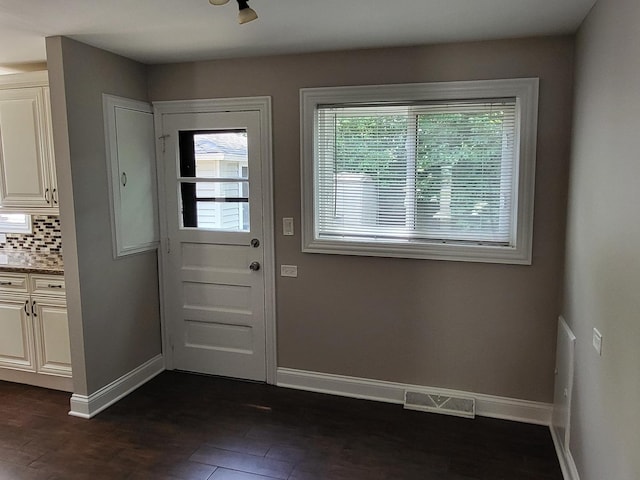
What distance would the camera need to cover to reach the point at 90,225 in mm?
3123

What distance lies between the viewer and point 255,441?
2908 mm

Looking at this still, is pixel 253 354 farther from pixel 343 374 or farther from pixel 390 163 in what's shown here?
pixel 390 163

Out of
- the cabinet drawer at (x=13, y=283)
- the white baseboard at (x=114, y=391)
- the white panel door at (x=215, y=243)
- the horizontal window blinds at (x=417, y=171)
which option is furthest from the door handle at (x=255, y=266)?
the cabinet drawer at (x=13, y=283)

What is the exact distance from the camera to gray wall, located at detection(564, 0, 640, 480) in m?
1.67

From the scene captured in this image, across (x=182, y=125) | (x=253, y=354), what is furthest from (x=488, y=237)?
(x=182, y=125)

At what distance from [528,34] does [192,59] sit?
7.44 feet

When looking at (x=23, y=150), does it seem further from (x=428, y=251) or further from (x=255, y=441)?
(x=428, y=251)

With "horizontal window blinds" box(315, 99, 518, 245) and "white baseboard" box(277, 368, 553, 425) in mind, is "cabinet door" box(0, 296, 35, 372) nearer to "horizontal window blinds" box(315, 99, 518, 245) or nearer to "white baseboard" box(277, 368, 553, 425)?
"white baseboard" box(277, 368, 553, 425)

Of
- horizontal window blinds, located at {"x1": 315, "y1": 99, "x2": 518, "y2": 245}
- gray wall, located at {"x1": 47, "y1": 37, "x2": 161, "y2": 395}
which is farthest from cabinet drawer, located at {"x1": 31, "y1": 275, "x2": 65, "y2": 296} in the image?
horizontal window blinds, located at {"x1": 315, "y1": 99, "x2": 518, "y2": 245}

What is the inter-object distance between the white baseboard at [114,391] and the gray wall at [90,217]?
51 millimetres

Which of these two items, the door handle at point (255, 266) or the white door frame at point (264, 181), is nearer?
the white door frame at point (264, 181)

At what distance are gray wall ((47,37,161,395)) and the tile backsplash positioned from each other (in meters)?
0.94

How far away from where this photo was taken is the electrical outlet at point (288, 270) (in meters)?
3.51

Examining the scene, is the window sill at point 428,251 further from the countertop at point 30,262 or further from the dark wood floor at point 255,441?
the countertop at point 30,262
